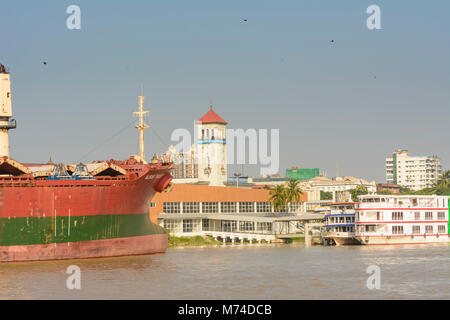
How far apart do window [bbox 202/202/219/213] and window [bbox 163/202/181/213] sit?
4142mm

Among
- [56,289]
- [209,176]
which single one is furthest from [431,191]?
[56,289]

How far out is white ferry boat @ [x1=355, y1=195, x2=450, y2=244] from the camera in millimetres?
88688

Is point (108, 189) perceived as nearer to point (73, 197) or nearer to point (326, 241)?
point (73, 197)

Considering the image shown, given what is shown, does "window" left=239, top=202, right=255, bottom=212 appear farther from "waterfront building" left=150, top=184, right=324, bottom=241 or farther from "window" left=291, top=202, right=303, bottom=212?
"window" left=291, top=202, right=303, bottom=212

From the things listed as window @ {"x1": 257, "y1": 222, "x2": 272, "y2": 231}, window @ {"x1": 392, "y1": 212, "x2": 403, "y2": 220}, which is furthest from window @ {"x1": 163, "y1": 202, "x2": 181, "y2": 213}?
window @ {"x1": 392, "y1": 212, "x2": 403, "y2": 220}

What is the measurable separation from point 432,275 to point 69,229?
3114cm

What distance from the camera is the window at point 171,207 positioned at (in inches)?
3971

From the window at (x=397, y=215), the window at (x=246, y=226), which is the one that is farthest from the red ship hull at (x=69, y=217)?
the window at (x=246, y=226)

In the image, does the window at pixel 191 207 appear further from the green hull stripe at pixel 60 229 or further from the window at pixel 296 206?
the green hull stripe at pixel 60 229

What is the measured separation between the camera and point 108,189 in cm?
6806

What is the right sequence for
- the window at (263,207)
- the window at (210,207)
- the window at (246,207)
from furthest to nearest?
the window at (263,207)
the window at (246,207)
the window at (210,207)

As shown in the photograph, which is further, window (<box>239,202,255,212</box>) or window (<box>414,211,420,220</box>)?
window (<box>239,202,255,212</box>)

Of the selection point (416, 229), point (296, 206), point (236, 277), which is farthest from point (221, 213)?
point (236, 277)

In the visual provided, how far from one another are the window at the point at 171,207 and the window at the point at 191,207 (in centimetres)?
107
